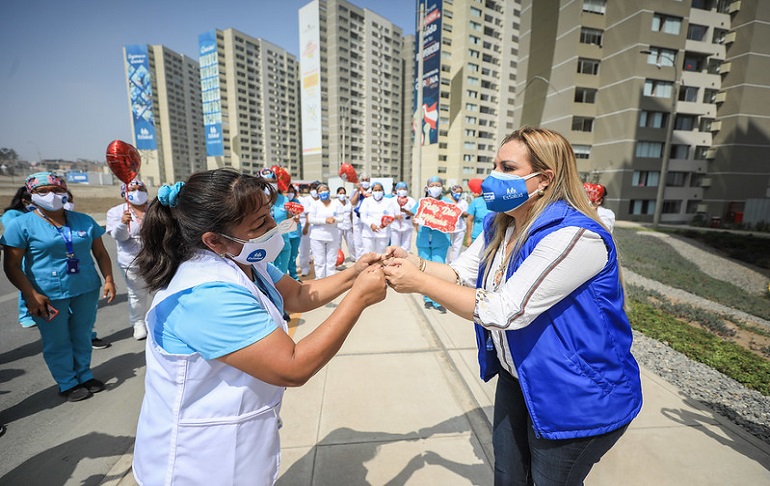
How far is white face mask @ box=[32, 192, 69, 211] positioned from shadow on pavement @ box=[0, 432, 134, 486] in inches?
81.9

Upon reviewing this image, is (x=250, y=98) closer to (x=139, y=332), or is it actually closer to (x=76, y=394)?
(x=139, y=332)

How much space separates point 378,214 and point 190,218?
21.0 feet

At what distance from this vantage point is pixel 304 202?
322 inches

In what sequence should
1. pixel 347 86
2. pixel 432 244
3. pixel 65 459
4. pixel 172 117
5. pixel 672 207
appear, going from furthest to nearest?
pixel 172 117
pixel 347 86
pixel 672 207
pixel 432 244
pixel 65 459

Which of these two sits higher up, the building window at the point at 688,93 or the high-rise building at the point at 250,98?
the high-rise building at the point at 250,98

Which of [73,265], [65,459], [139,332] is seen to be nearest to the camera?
[65,459]

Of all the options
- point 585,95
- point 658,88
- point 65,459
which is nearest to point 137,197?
point 65,459

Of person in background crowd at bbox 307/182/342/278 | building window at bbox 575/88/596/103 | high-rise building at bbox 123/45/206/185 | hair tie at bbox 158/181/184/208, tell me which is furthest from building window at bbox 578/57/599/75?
high-rise building at bbox 123/45/206/185

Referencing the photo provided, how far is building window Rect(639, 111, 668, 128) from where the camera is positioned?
28.7 metres

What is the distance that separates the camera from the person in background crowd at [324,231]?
7188mm

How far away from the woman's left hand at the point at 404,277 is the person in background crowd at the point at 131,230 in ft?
13.4

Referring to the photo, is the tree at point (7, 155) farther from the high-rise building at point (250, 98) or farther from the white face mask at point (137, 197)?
the white face mask at point (137, 197)

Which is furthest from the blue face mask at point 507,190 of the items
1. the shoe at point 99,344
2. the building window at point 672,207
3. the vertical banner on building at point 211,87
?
the vertical banner on building at point 211,87

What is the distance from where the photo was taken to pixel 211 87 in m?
72.6
